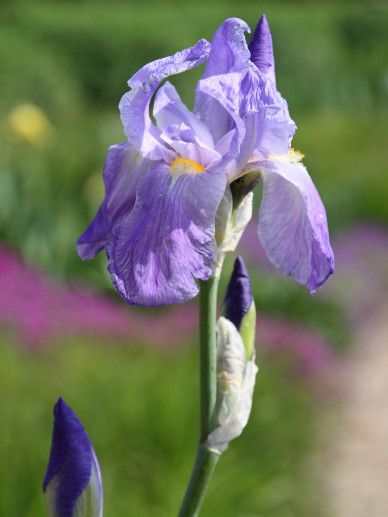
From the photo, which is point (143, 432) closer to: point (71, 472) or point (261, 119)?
point (71, 472)

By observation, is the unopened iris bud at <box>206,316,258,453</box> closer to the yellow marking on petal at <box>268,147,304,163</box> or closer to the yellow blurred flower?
the yellow marking on petal at <box>268,147,304,163</box>

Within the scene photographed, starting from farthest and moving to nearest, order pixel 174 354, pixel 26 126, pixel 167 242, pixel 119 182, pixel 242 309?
pixel 26 126
pixel 174 354
pixel 242 309
pixel 119 182
pixel 167 242

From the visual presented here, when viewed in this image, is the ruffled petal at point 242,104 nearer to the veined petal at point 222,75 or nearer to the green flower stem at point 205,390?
the veined petal at point 222,75

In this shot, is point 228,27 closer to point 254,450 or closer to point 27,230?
point 254,450

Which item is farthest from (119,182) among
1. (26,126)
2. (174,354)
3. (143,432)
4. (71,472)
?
(26,126)

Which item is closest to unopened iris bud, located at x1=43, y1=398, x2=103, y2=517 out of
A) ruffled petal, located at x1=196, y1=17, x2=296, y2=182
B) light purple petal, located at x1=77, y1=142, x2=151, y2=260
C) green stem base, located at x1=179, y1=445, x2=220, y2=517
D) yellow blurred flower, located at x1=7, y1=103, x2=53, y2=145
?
green stem base, located at x1=179, y1=445, x2=220, y2=517

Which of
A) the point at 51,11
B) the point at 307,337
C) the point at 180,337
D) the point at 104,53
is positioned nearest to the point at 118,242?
the point at 180,337

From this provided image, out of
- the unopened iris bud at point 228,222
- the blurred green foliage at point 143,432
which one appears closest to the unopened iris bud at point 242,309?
the unopened iris bud at point 228,222
